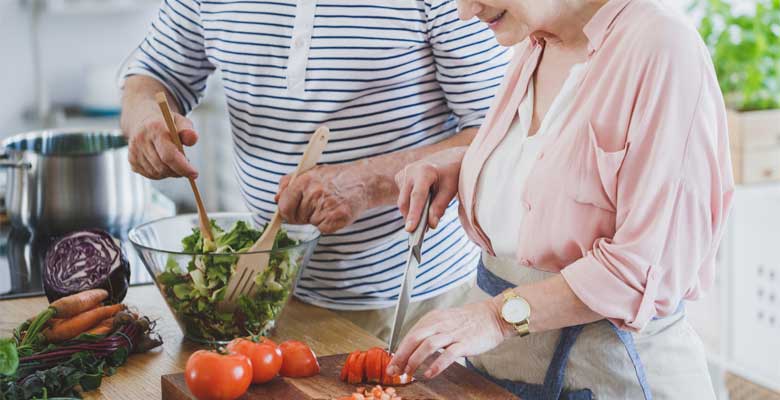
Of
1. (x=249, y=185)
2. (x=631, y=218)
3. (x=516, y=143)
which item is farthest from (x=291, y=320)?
(x=631, y=218)

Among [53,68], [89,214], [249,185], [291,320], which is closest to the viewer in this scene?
[291,320]

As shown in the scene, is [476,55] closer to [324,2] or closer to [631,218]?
[324,2]

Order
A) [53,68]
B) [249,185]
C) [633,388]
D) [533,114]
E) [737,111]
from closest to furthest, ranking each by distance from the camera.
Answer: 1. [633,388]
2. [533,114]
3. [249,185]
4. [737,111]
5. [53,68]

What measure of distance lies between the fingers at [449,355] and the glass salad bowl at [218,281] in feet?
1.22

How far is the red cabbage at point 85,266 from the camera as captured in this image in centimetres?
164

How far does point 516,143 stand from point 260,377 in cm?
48

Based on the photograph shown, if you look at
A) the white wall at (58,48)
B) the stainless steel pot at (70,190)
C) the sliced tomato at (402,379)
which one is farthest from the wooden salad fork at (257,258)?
the white wall at (58,48)

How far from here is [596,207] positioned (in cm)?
124

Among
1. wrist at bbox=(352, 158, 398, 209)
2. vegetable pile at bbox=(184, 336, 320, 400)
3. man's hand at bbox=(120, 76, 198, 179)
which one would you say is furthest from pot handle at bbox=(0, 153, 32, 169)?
vegetable pile at bbox=(184, 336, 320, 400)

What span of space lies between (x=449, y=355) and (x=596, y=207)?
0.26 metres

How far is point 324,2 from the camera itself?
1749 mm

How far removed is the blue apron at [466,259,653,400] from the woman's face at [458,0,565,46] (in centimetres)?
35

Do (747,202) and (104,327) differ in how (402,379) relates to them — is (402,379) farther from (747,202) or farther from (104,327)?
(747,202)

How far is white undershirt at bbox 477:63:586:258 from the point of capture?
1317mm
